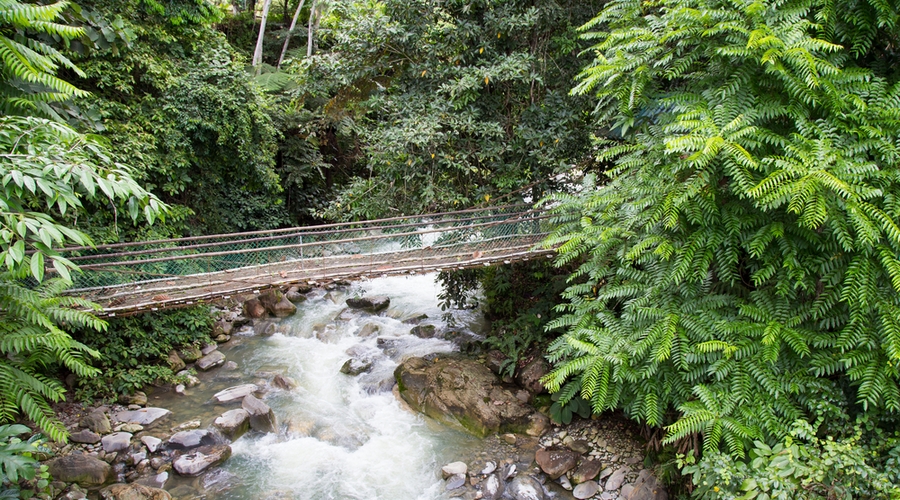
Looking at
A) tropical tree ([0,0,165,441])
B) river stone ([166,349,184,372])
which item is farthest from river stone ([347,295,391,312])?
tropical tree ([0,0,165,441])

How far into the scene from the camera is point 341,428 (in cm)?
604

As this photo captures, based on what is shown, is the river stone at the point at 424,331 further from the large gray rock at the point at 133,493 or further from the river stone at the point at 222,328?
the large gray rock at the point at 133,493

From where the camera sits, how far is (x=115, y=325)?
647 cm

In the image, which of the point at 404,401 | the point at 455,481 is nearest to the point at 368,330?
the point at 404,401

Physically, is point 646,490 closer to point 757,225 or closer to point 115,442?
point 757,225

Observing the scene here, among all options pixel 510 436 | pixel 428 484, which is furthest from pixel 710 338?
pixel 428 484

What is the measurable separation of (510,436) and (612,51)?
14.4 ft

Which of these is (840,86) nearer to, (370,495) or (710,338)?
(710,338)

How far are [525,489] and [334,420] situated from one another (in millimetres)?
2569

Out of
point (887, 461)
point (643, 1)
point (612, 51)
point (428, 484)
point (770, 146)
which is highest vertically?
point (643, 1)

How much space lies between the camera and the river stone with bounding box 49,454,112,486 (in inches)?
190

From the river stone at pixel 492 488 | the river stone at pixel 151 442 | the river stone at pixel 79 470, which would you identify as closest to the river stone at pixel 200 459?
the river stone at pixel 151 442

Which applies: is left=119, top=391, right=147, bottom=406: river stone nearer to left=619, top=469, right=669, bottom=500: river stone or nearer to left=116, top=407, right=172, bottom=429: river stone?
left=116, top=407, right=172, bottom=429: river stone

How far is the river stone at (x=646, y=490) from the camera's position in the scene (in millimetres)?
4602
